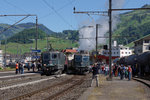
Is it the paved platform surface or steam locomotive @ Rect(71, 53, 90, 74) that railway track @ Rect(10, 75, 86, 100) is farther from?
steam locomotive @ Rect(71, 53, 90, 74)

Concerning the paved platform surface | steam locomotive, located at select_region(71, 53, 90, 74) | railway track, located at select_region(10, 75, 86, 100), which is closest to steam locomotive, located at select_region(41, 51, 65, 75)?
steam locomotive, located at select_region(71, 53, 90, 74)

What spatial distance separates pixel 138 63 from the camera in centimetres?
3981

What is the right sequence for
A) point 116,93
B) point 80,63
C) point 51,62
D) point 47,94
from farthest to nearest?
point 80,63, point 51,62, point 47,94, point 116,93

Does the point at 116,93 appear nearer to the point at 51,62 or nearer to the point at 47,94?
the point at 47,94

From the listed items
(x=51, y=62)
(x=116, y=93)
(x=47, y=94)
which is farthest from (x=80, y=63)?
(x=116, y=93)

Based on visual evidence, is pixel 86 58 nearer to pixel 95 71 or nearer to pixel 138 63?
pixel 138 63

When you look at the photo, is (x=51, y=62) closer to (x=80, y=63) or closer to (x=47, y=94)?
(x=80, y=63)

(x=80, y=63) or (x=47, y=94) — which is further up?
(x=80, y=63)

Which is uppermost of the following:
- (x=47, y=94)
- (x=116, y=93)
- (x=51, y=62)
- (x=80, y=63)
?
(x=51, y=62)

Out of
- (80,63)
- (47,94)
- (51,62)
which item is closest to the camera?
(47,94)

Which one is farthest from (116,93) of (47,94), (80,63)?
(80,63)

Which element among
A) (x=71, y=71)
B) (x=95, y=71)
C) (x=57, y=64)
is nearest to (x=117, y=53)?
(x=71, y=71)

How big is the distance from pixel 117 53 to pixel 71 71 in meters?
126

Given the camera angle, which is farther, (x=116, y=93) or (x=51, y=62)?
(x=51, y=62)
